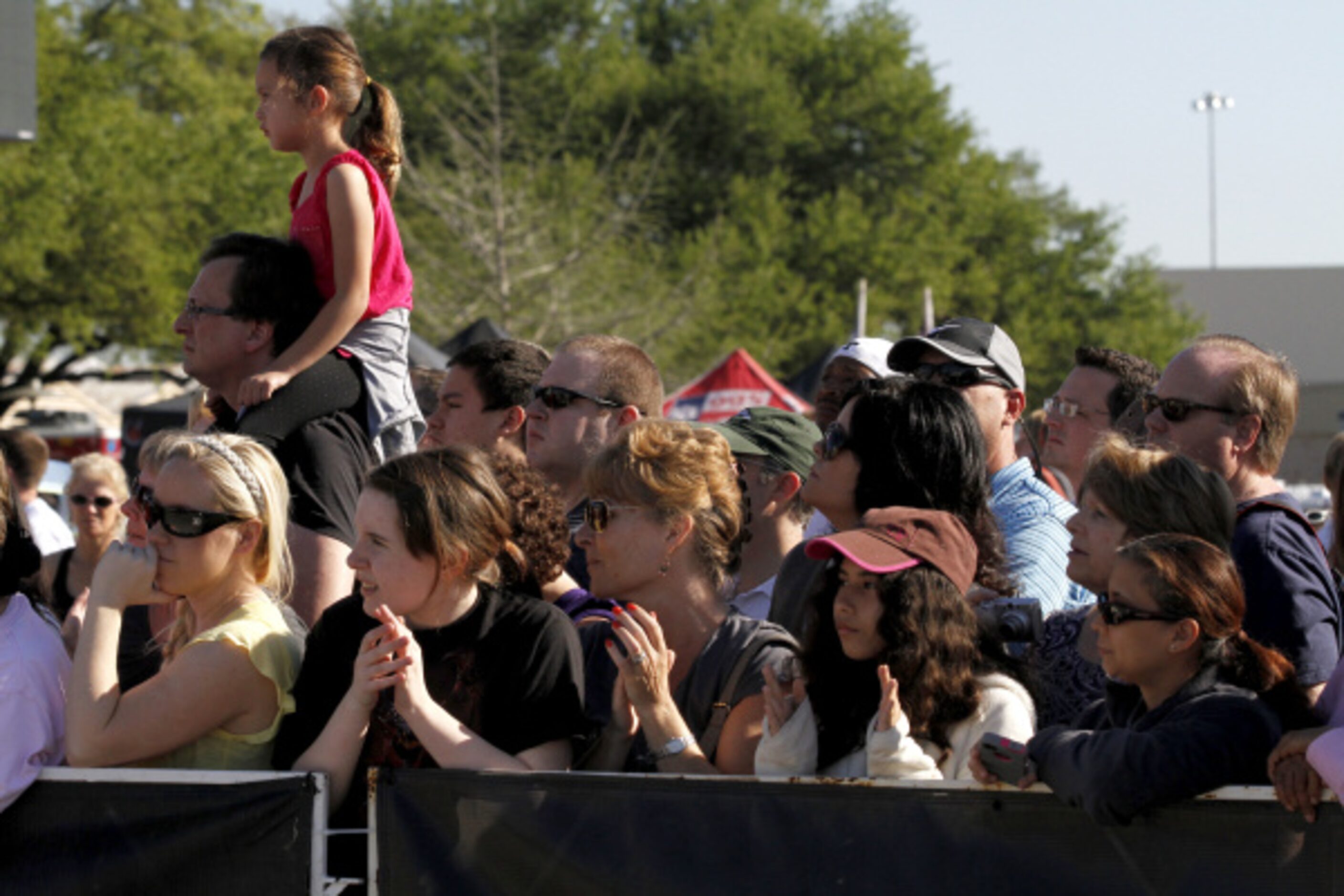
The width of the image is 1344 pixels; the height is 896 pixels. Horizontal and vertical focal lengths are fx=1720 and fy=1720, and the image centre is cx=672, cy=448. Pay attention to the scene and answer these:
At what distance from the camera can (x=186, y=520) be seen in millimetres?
3787

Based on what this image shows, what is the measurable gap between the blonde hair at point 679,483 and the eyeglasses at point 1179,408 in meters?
1.02

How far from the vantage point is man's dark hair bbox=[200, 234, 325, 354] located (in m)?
4.55

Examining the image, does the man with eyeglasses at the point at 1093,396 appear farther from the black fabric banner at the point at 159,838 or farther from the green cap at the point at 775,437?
the black fabric banner at the point at 159,838

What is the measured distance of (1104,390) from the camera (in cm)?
562

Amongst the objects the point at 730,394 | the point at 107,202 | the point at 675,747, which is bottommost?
the point at 730,394

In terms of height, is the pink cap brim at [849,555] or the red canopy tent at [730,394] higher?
the pink cap brim at [849,555]

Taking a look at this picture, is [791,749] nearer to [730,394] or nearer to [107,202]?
[730,394]

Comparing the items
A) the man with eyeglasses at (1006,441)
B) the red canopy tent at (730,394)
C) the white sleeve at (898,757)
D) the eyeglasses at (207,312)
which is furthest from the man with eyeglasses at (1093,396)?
the red canopy tent at (730,394)

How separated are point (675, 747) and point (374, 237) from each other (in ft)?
6.14

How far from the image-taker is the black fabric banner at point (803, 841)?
2.88m

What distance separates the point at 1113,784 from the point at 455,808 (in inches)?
48.9

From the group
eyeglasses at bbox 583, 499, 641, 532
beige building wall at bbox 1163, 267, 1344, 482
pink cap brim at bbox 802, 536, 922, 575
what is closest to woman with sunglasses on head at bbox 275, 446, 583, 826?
eyeglasses at bbox 583, 499, 641, 532

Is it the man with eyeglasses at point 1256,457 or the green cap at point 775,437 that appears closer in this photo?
the man with eyeglasses at point 1256,457

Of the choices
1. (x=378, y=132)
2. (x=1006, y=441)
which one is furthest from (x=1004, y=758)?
(x=378, y=132)
